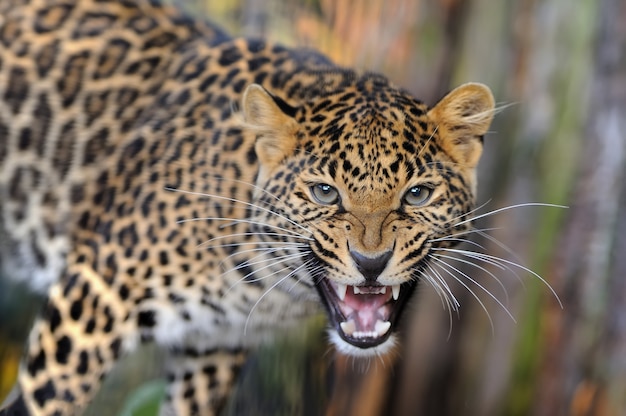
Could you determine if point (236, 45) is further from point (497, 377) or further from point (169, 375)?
point (497, 377)

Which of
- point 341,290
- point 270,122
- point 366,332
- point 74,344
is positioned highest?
point 270,122

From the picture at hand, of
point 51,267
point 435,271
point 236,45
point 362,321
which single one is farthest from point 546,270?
point 51,267

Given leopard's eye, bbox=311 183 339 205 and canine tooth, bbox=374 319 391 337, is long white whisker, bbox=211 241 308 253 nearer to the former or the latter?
leopard's eye, bbox=311 183 339 205

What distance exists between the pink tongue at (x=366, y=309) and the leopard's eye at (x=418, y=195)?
0.25 m

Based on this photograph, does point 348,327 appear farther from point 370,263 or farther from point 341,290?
point 370,263

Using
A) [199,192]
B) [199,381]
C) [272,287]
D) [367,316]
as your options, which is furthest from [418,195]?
[199,381]

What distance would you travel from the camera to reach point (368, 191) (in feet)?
7.76

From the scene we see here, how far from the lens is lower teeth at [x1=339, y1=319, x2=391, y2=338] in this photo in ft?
8.02

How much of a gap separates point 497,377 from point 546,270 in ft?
Answer: 1.41

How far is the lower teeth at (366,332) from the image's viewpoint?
8.02ft

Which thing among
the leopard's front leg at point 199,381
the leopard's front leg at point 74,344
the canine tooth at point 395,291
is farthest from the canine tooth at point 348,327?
the leopard's front leg at point 199,381

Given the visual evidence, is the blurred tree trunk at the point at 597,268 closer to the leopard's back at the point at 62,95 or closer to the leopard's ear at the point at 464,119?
the leopard's ear at the point at 464,119

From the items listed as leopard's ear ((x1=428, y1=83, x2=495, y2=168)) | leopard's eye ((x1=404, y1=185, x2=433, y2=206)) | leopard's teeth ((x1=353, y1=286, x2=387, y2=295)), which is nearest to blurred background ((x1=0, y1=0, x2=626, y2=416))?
leopard's ear ((x1=428, y1=83, x2=495, y2=168))

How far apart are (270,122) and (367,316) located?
579 mm
